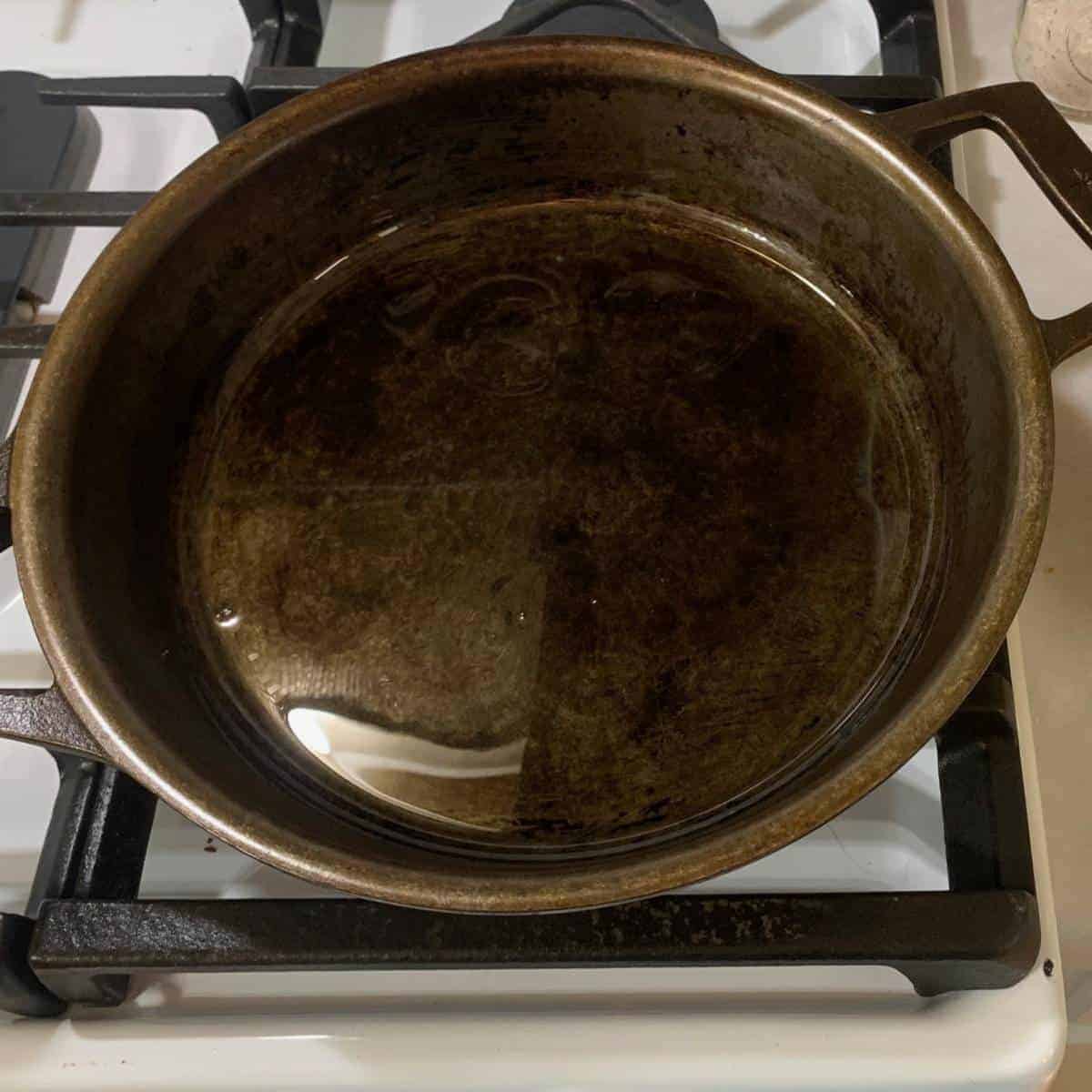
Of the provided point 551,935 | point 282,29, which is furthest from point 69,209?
point 551,935

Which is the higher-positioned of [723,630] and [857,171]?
[857,171]

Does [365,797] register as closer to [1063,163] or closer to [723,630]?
[723,630]

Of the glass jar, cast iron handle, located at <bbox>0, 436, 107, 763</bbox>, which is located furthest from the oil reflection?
the glass jar

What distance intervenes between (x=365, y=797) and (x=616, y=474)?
0.64ft

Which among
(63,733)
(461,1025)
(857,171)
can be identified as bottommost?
(461,1025)

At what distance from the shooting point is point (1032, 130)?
0.45 m

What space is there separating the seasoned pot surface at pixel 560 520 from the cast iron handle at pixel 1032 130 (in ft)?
0.36

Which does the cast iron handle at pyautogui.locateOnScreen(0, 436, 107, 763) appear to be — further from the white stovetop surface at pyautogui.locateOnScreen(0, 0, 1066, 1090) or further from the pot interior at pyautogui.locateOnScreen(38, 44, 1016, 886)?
the white stovetop surface at pyautogui.locateOnScreen(0, 0, 1066, 1090)

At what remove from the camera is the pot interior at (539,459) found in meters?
0.45

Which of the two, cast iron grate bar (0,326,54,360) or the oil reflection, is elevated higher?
cast iron grate bar (0,326,54,360)

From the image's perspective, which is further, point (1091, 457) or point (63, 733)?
point (1091, 457)

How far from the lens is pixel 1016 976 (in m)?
0.41

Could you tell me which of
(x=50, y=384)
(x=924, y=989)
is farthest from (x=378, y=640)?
(x=924, y=989)

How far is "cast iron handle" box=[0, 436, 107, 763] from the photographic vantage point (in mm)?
361
